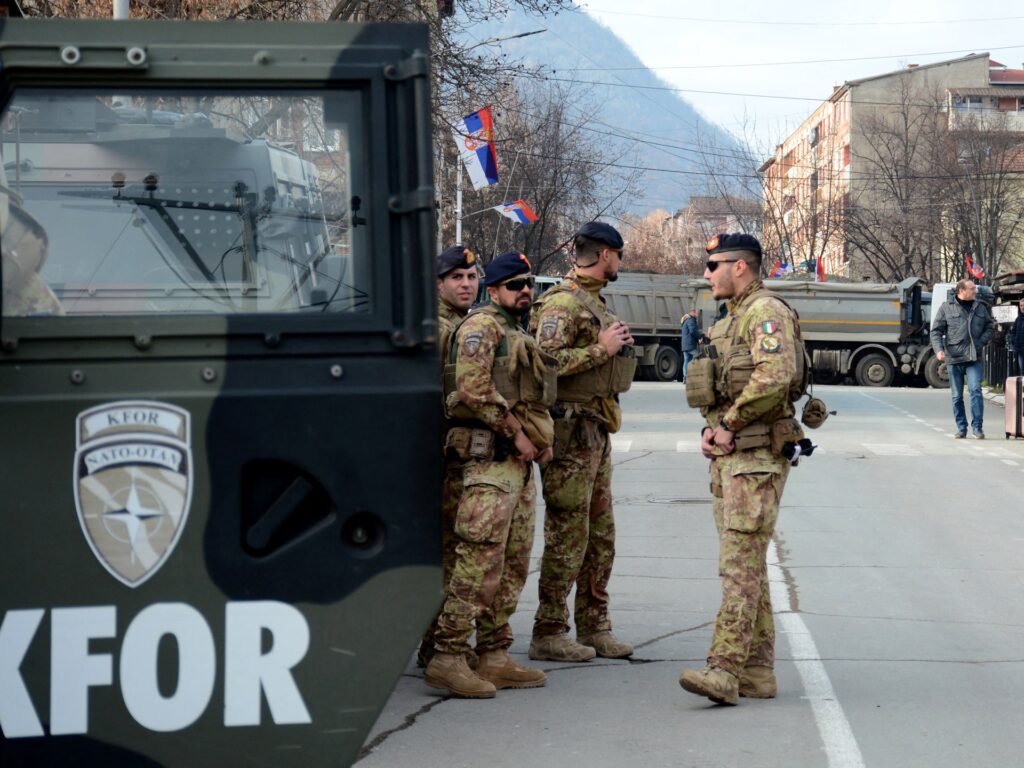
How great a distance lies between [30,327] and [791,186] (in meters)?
74.9

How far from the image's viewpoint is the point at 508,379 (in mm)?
6309

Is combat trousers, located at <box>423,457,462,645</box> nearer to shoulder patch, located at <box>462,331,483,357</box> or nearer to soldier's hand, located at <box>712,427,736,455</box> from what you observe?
shoulder patch, located at <box>462,331,483,357</box>

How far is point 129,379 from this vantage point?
3451mm

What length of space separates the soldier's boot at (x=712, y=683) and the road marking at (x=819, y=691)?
37cm

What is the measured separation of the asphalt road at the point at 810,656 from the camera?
566 centimetres

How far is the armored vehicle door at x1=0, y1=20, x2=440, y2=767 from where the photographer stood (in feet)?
11.2

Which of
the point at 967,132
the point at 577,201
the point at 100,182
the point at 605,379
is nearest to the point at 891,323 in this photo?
the point at 577,201

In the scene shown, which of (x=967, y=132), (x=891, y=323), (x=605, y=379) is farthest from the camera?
(x=967, y=132)

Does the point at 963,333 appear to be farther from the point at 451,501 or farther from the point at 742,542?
the point at 451,501

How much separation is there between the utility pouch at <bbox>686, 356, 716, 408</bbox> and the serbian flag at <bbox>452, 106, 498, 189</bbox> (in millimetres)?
18369

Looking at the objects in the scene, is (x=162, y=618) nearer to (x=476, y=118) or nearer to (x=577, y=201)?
(x=476, y=118)

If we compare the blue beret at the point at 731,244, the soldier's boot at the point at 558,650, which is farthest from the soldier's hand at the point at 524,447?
the soldier's boot at the point at 558,650

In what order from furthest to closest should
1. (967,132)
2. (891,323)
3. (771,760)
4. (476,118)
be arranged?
(967,132) → (891,323) → (476,118) → (771,760)

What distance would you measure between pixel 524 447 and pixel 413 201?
276 cm
